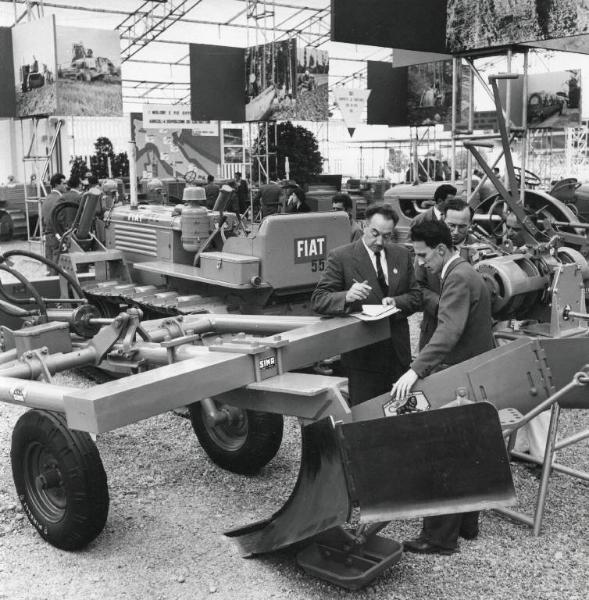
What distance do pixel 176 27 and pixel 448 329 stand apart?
65.2 ft

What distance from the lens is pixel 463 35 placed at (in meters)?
8.02

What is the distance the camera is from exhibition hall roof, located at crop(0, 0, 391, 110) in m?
19.9

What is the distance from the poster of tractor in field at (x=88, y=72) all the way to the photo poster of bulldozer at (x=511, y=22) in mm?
7105

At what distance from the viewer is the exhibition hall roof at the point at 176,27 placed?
19.9 m

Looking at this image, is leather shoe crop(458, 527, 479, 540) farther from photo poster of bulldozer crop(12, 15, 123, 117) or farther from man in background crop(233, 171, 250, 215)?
man in background crop(233, 171, 250, 215)

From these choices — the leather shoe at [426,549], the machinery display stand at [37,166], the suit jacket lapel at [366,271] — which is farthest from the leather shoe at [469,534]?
the machinery display stand at [37,166]

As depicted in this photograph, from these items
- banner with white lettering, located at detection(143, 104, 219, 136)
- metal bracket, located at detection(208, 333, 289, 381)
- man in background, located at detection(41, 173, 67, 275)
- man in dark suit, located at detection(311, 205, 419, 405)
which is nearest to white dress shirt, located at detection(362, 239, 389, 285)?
man in dark suit, located at detection(311, 205, 419, 405)

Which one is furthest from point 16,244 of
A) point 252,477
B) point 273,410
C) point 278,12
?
point 273,410

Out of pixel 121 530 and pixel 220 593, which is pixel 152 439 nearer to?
pixel 121 530

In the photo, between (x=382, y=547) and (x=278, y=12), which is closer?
(x=382, y=547)

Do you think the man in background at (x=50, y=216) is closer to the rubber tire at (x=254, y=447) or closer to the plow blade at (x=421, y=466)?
the rubber tire at (x=254, y=447)

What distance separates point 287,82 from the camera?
50.4ft

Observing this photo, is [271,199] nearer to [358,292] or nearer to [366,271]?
[366,271]

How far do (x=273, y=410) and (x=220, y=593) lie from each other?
2.62ft
